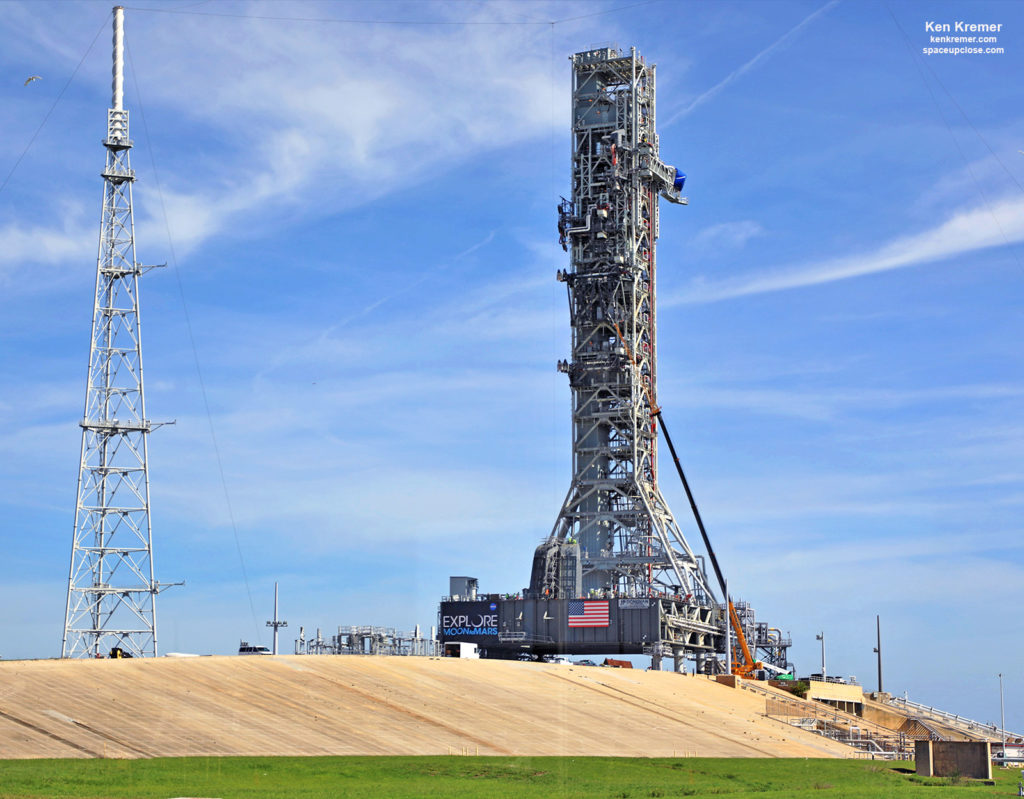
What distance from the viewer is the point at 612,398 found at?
114688mm

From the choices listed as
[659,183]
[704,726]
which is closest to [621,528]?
[659,183]

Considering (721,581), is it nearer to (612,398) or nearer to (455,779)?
(612,398)

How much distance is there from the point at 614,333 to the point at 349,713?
68286 mm

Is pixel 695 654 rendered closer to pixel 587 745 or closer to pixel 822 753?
pixel 822 753

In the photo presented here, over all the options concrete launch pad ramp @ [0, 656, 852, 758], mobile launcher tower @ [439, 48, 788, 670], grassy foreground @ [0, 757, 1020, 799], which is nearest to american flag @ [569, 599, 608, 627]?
mobile launcher tower @ [439, 48, 788, 670]

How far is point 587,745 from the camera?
52406 millimetres

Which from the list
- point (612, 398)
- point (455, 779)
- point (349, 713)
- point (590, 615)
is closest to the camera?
point (455, 779)

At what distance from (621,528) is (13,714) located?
245ft

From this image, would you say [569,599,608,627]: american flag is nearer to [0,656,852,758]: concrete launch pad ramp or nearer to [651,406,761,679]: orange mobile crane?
[651,406,761,679]: orange mobile crane

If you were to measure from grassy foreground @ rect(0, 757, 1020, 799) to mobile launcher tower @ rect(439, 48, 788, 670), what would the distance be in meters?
56.3

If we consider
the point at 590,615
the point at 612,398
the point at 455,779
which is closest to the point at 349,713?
the point at 455,779

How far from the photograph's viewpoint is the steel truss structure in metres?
112

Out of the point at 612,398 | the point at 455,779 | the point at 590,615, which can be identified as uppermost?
the point at 612,398

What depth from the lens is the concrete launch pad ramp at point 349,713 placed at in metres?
44.3
